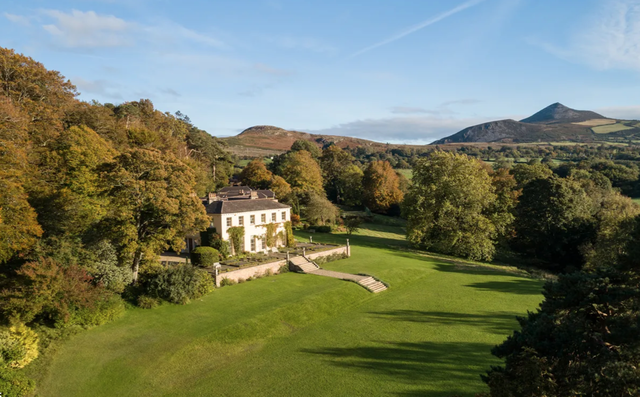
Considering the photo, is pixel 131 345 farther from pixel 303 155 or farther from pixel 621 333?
pixel 303 155

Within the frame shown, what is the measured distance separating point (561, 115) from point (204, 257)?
202 meters

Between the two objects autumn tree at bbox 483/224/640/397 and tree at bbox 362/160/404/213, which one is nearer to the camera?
autumn tree at bbox 483/224/640/397

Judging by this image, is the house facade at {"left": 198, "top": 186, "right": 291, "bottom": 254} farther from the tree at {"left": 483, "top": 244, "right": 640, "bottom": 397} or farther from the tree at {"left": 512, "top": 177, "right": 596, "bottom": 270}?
the tree at {"left": 512, "top": 177, "right": 596, "bottom": 270}

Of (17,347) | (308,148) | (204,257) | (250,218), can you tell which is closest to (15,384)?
(17,347)

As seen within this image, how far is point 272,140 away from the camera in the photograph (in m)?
158

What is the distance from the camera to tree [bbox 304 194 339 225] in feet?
170

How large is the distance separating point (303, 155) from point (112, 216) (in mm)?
50457

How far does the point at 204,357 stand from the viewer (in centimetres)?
1702

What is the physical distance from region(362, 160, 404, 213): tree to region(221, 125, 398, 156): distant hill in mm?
67798

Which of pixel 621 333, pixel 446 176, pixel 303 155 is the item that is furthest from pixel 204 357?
pixel 303 155

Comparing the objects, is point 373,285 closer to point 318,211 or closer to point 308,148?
point 318,211

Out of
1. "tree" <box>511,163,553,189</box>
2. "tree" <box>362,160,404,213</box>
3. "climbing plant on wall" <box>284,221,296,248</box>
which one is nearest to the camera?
"climbing plant on wall" <box>284,221,296,248</box>

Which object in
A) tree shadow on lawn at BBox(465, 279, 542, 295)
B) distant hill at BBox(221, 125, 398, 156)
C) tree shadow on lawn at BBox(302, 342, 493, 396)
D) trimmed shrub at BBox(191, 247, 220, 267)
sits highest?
distant hill at BBox(221, 125, 398, 156)

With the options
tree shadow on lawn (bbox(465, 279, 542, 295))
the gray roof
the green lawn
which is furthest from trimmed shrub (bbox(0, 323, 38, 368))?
tree shadow on lawn (bbox(465, 279, 542, 295))
